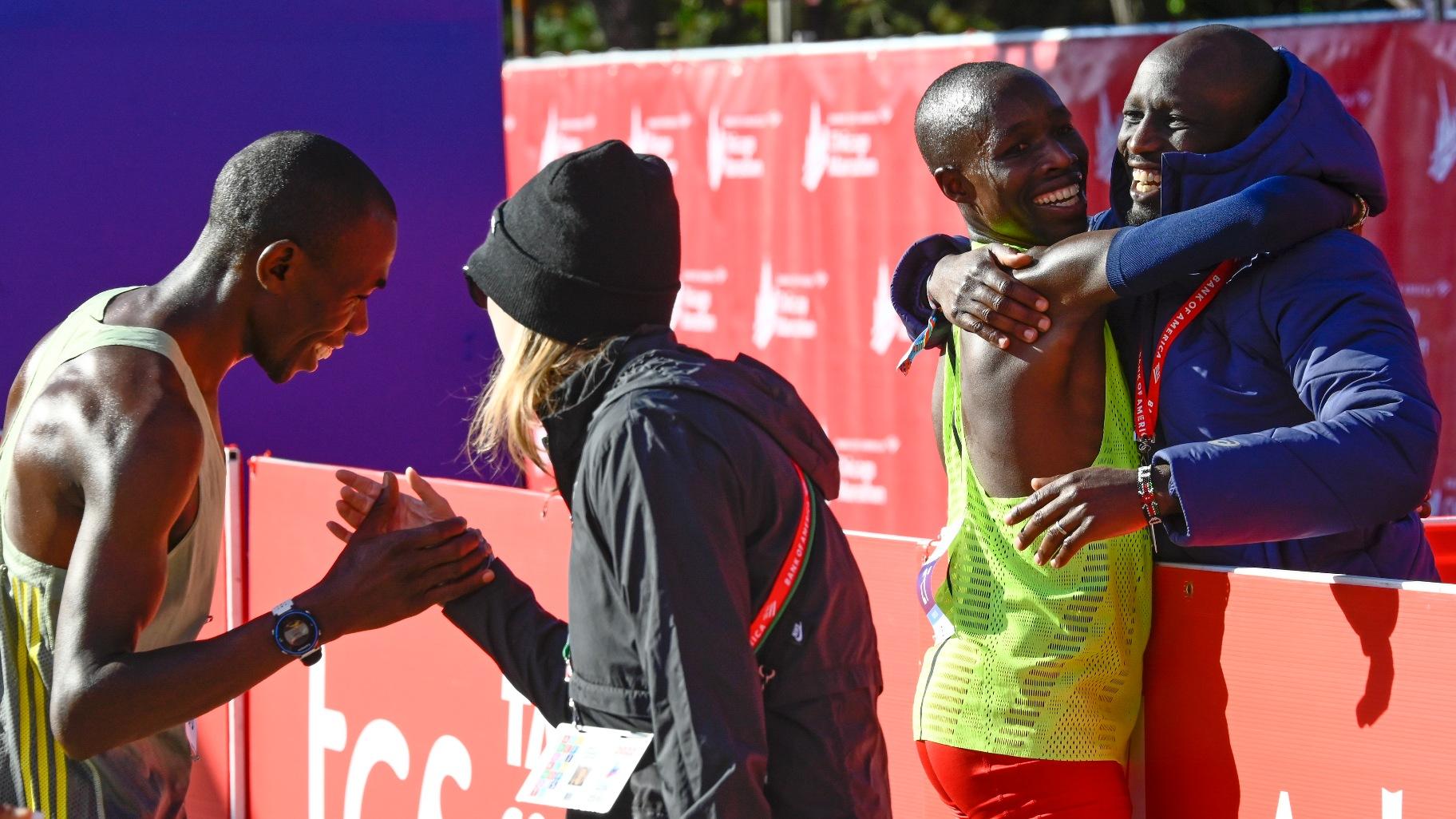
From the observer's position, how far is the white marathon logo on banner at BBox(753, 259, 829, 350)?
8.11 meters

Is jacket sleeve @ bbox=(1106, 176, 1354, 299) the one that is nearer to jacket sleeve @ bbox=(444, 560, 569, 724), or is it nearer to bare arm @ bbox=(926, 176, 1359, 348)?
bare arm @ bbox=(926, 176, 1359, 348)

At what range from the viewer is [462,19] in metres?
6.93

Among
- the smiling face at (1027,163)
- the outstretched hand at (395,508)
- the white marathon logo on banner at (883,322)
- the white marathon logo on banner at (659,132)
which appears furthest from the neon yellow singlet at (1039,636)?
the white marathon logo on banner at (659,132)

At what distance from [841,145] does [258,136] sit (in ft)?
9.48

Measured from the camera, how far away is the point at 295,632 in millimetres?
2590

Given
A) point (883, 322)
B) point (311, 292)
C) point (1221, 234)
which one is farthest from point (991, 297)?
point (883, 322)

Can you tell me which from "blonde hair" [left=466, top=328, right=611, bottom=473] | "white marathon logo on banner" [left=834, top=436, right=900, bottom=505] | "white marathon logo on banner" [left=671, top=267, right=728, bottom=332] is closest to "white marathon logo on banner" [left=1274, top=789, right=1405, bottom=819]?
"blonde hair" [left=466, top=328, right=611, bottom=473]

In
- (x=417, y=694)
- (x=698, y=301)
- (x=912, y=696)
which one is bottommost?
(x=417, y=694)

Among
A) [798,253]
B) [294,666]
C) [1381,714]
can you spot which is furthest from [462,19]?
[1381,714]

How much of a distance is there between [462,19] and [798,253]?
7.02ft

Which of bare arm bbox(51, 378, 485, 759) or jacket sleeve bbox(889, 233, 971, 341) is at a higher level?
jacket sleeve bbox(889, 233, 971, 341)

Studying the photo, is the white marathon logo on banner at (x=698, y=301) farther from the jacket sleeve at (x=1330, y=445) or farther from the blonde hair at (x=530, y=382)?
the blonde hair at (x=530, y=382)

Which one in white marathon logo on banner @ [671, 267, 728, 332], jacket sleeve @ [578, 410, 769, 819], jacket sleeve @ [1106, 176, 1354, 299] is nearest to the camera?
jacket sleeve @ [578, 410, 769, 819]

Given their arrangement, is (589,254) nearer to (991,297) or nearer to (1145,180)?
(991,297)
